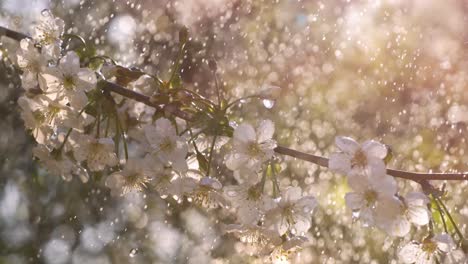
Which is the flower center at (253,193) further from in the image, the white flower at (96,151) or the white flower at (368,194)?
the white flower at (96,151)

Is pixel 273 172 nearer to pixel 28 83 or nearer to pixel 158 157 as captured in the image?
pixel 158 157

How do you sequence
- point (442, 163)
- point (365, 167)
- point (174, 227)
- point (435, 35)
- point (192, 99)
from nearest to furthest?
point (365, 167) < point (192, 99) < point (442, 163) < point (435, 35) < point (174, 227)

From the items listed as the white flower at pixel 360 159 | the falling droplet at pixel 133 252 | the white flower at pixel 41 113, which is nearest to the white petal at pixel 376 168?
the white flower at pixel 360 159

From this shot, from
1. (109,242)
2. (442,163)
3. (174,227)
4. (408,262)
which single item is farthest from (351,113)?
(408,262)

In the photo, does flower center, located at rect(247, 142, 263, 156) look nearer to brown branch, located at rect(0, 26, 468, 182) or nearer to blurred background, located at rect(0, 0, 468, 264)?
brown branch, located at rect(0, 26, 468, 182)

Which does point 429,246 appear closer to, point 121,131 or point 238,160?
point 238,160

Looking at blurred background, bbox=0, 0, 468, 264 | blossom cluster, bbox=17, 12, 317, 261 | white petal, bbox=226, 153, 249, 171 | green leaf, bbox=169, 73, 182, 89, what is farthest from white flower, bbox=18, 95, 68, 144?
blurred background, bbox=0, 0, 468, 264
